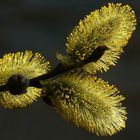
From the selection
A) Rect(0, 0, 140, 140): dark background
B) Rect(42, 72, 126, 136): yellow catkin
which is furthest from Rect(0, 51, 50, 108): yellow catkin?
Rect(0, 0, 140, 140): dark background

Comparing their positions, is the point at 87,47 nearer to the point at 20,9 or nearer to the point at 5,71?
the point at 5,71

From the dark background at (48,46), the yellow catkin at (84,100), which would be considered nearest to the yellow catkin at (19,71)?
the yellow catkin at (84,100)

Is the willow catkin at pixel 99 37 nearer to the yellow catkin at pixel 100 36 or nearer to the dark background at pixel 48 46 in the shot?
the yellow catkin at pixel 100 36

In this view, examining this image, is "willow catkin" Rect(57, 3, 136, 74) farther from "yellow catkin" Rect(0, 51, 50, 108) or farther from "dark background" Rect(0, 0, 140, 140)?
"dark background" Rect(0, 0, 140, 140)

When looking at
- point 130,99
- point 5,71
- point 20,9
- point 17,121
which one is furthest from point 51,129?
point 5,71

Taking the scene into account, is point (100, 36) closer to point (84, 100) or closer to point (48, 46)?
point (84, 100)

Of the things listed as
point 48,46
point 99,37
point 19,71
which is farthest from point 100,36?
point 48,46
